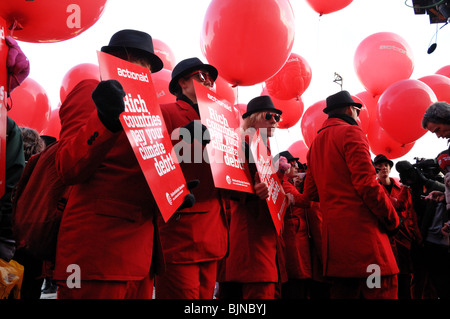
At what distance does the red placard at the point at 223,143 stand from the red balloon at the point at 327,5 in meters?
3.00

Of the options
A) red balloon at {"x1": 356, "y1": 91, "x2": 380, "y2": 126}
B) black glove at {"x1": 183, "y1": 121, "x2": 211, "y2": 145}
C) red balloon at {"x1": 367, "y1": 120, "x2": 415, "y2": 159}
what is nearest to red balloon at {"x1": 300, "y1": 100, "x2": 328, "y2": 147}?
red balloon at {"x1": 356, "y1": 91, "x2": 380, "y2": 126}

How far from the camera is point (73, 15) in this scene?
2264 millimetres

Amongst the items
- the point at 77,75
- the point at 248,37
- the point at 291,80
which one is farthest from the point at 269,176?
the point at 77,75

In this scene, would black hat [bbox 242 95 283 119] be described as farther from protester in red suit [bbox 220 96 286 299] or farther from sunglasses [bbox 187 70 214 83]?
sunglasses [bbox 187 70 214 83]

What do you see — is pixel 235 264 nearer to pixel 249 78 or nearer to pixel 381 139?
pixel 249 78

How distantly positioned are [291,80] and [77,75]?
2.98 metres

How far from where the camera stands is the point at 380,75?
539 centimetres

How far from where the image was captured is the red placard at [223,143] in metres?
1.81

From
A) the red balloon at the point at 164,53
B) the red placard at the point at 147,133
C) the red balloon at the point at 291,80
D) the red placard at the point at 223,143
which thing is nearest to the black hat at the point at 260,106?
the red placard at the point at 223,143

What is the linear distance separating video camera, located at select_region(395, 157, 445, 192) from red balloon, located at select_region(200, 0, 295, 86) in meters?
1.75

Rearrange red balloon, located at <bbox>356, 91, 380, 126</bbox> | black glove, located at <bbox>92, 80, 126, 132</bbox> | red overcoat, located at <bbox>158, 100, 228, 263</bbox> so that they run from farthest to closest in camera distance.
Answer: red balloon, located at <bbox>356, 91, 380, 126</bbox> < red overcoat, located at <bbox>158, 100, 228, 263</bbox> < black glove, located at <bbox>92, 80, 126, 132</bbox>

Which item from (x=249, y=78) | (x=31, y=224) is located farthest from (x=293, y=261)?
(x=31, y=224)

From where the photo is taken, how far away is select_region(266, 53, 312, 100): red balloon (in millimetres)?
5031
